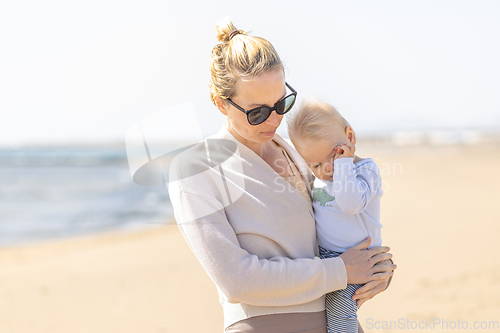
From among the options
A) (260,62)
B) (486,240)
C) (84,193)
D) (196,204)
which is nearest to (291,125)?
(260,62)

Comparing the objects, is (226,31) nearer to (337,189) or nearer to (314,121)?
(314,121)

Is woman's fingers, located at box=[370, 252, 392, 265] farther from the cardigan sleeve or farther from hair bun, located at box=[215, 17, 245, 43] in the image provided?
hair bun, located at box=[215, 17, 245, 43]

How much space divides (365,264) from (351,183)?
13.5 inches

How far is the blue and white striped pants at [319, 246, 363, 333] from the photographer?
1.78 meters

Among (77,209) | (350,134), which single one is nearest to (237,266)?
(350,134)

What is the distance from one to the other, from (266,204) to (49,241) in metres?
7.83

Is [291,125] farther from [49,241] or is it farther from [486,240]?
[49,241]

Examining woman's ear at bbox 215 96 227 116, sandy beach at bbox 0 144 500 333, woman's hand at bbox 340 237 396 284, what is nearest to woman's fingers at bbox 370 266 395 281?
woman's hand at bbox 340 237 396 284

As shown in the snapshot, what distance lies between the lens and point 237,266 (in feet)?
5.06

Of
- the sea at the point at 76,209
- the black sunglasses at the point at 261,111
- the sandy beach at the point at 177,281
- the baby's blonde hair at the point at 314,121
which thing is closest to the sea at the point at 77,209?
the sea at the point at 76,209

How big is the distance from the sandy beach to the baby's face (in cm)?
341

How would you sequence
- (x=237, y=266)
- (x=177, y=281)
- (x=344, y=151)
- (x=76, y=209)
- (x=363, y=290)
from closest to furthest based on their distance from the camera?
(x=237, y=266)
(x=363, y=290)
(x=344, y=151)
(x=177, y=281)
(x=76, y=209)

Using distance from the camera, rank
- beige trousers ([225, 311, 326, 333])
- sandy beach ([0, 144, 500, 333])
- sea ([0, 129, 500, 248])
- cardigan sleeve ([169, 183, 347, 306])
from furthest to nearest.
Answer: sea ([0, 129, 500, 248]) < sandy beach ([0, 144, 500, 333]) < beige trousers ([225, 311, 326, 333]) < cardigan sleeve ([169, 183, 347, 306])

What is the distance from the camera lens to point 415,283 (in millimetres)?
5828
